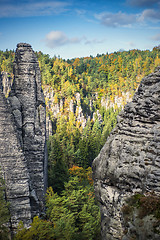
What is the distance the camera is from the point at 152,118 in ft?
38.8

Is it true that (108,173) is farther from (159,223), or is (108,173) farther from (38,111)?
(38,111)

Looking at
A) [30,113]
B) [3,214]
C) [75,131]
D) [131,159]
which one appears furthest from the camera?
[75,131]

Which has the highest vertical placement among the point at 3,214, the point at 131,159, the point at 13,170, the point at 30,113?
the point at 30,113

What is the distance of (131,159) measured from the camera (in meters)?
11.8

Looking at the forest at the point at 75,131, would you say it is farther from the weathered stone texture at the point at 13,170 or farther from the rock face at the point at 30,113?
the rock face at the point at 30,113

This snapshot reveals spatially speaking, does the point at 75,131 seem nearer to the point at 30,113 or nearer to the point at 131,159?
the point at 30,113

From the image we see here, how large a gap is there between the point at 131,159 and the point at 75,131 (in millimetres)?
75010

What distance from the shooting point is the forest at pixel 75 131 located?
23281 mm

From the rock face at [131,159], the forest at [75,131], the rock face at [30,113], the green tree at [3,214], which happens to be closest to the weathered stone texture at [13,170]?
the green tree at [3,214]

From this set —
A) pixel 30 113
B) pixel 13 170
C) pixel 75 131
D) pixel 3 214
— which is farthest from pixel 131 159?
pixel 75 131

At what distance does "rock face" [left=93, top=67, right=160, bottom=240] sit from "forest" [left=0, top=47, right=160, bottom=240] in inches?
366

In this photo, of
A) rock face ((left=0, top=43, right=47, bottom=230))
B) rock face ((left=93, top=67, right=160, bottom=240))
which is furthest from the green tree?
rock face ((left=93, top=67, right=160, bottom=240))

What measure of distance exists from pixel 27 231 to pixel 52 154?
25.6 metres

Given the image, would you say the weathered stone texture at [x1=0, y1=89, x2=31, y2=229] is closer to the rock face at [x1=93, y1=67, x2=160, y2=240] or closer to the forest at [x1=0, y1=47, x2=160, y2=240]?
the forest at [x1=0, y1=47, x2=160, y2=240]
